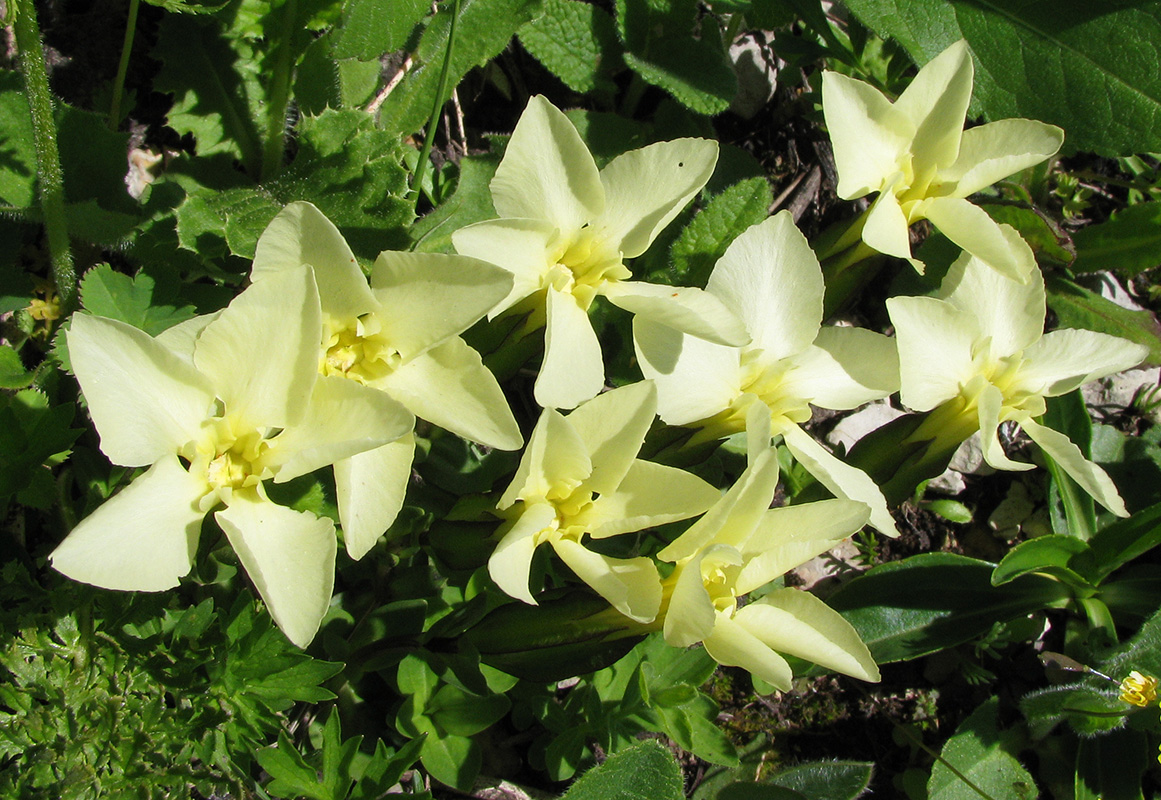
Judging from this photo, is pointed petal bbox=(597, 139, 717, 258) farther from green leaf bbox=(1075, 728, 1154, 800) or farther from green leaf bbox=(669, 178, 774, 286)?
green leaf bbox=(1075, 728, 1154, 800)

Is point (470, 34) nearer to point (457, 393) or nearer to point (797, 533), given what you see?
point (457, 393)

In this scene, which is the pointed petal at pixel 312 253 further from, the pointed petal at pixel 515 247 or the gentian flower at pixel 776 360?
the gentian flower at pixel 776 360

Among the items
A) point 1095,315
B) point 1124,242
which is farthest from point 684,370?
point 1124,242

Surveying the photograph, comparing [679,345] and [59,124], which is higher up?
[59,124]

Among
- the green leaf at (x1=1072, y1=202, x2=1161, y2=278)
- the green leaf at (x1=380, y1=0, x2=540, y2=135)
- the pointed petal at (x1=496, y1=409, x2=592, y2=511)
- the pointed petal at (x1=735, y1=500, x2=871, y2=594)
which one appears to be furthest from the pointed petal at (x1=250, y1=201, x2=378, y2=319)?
the green leaf at (x1=1072, y1=202, x2=1161, y2=278)

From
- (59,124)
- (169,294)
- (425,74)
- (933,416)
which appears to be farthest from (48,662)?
(933,416)

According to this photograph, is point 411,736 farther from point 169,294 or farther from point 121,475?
point 169,294
